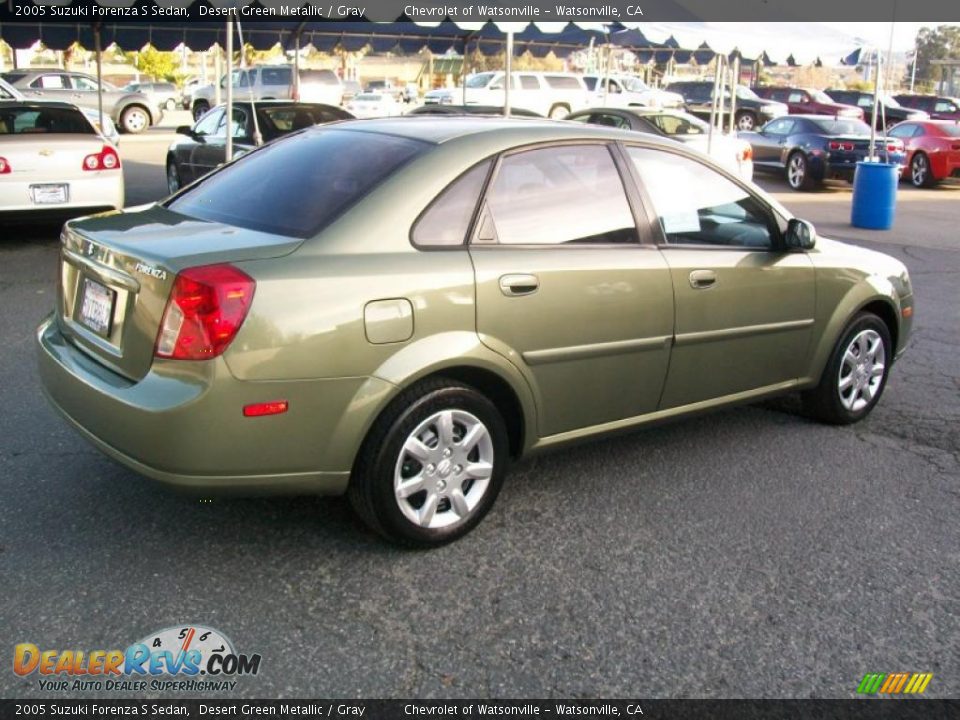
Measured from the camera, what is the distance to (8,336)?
6395 mm

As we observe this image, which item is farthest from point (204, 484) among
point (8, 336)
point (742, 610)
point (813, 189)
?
point (813, 189)

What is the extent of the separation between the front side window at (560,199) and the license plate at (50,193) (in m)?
6.93

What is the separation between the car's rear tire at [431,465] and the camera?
133 inches

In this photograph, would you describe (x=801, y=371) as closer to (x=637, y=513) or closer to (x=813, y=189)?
(x=637, y=513)

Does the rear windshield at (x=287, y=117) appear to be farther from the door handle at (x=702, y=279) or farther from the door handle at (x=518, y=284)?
the door handle at (x=518, y=284)

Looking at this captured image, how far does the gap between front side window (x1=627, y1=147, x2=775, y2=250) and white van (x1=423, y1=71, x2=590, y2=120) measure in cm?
2502

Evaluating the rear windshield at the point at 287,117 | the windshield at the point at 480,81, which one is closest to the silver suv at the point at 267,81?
the windshield at the point at 480,81

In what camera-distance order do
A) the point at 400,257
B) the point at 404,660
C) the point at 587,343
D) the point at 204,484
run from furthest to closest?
the point at 587,343 < the point at 400,257 < the point at 204,484 < the point at 404,660

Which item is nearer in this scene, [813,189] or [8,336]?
[8,336]

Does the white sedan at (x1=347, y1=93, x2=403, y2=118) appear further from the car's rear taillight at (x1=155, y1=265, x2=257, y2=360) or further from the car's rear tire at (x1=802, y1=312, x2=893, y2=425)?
the car's rear taillight at (x1=155, y1=265, x2=257, y2=360)

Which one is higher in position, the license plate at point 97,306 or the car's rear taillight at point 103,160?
the car's rear taillight at point 103,160

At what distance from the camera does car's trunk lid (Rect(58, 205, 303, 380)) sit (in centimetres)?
318

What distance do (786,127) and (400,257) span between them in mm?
18000

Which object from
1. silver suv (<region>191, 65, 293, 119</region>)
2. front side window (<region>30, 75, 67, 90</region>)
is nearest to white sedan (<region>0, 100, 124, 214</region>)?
silver suv (<region>191, 65, 293, 119</region>)
